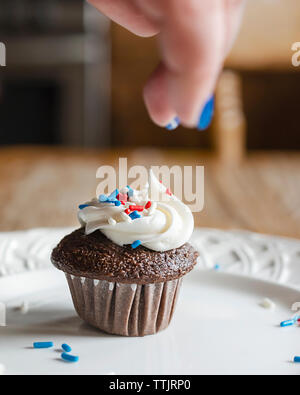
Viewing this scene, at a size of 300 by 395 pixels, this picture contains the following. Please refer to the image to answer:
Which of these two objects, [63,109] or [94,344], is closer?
[94,344]

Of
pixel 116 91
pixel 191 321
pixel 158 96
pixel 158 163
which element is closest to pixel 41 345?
pixel 191 321

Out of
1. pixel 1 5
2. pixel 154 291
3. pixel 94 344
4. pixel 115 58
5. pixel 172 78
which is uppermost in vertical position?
pixel 1 5

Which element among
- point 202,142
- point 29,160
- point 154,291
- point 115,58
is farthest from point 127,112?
point 154,291

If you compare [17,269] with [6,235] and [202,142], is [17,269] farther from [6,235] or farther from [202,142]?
[202,142]

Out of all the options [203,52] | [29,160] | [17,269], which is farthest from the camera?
[29,160]

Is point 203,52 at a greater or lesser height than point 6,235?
greater

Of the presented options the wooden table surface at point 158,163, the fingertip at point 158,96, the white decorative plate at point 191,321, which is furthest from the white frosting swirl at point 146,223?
the wooden table surface at point 158,163

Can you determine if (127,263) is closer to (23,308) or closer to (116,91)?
(23,308)
